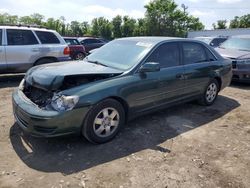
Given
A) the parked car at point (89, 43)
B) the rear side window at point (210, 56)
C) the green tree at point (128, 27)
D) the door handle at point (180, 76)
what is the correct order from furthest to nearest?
the green tree at point (128, 27) → the parked car at point (89, 43) → the rear side window at point (210, 56) → the door handle at point (180, 76)

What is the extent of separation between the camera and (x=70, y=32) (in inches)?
1934

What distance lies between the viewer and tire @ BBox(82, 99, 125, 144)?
152 inches

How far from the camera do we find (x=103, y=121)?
405cm

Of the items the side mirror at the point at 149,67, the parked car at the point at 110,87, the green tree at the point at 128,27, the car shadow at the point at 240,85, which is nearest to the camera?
the parked car at the point at 110,87

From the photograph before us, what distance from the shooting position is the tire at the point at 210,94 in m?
6.17

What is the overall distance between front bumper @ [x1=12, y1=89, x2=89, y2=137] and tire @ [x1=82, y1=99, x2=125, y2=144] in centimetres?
13

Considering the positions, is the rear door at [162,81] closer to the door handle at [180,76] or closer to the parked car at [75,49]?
the door handle at [180,76]

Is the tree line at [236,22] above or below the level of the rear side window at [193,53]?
above

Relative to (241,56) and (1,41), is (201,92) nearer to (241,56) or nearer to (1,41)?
(241,56)

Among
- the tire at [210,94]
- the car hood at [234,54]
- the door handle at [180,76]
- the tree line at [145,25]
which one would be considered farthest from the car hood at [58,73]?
the tree line at [145,25]

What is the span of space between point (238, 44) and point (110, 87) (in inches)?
308

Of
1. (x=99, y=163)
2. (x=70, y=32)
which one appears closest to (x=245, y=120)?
(x=99, y=163)

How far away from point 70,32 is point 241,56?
1724 inches

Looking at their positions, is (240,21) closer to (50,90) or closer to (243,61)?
(243,61)
